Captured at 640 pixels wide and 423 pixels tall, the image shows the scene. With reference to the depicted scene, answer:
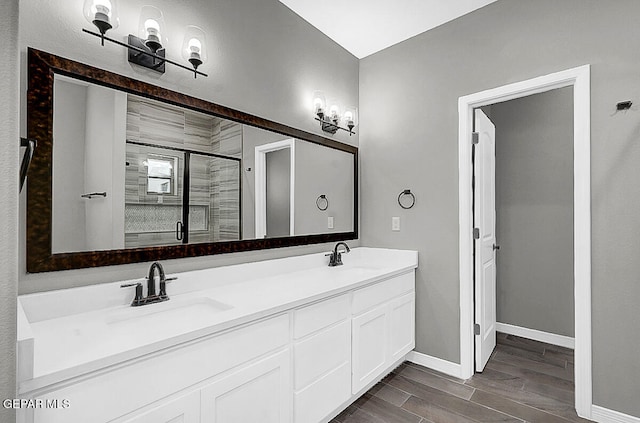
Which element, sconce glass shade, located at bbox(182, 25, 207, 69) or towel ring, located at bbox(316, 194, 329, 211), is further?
towel ring, located at bbox(316, 194, 329, 211)

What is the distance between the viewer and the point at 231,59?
203cm

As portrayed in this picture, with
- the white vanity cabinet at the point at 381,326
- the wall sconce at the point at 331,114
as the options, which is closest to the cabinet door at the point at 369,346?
the white vanity cabinet at the point at 381,326

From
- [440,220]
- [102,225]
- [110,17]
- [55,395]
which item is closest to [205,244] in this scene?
[102,225]

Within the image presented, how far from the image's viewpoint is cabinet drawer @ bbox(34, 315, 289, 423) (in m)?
0.94

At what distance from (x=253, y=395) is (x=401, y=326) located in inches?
57.9

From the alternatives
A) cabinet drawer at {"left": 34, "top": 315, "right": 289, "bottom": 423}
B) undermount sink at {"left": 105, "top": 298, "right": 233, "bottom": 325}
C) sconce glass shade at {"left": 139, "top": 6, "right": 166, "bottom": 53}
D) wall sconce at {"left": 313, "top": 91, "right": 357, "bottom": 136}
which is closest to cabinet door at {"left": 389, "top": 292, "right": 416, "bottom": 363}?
cabinet drawer at {"left": 34, "top": 315, "right": 289, "bottom": 423}

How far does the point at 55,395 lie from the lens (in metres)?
0.90

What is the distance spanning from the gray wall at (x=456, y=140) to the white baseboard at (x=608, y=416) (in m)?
0.03

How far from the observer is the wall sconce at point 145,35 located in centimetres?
141

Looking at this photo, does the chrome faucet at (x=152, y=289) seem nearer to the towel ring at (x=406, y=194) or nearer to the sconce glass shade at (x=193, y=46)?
the sconce glass shade at (x=193, y=46)

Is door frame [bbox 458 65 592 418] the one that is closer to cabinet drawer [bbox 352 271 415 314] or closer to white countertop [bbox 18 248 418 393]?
cabinet drawer [bbox 352 271 415 314]

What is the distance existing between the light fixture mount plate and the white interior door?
7.29 feet

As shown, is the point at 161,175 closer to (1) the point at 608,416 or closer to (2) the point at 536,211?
(1) the point at 608,416

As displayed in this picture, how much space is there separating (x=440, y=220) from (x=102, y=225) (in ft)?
7.50
